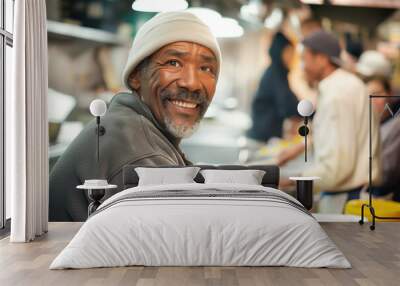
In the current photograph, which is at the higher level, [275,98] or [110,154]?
[275,98]

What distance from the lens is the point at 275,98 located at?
24.8ft

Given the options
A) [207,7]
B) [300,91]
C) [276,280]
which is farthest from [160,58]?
[276,280]

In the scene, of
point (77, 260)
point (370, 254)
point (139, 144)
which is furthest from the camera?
point (139, 144)

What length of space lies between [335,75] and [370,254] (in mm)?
3044

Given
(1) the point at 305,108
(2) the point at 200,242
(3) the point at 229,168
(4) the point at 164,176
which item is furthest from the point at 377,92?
(2) the point at 200,242

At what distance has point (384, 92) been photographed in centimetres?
759

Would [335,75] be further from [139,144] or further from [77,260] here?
[77,260]

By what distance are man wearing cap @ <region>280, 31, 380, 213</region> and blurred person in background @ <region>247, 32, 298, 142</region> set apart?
10.7 inches

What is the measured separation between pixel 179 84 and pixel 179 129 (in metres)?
0.56

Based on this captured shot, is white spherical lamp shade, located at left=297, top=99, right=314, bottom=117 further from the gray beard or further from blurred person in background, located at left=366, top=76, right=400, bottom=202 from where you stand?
the gray beard

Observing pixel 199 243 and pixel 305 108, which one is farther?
pixel 305 108

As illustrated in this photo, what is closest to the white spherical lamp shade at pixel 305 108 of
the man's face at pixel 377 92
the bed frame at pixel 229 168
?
the bed frame at pixel 229 168

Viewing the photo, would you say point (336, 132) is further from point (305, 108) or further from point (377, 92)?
point (377, 92)

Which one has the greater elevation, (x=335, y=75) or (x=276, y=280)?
(x=335, y=75)
